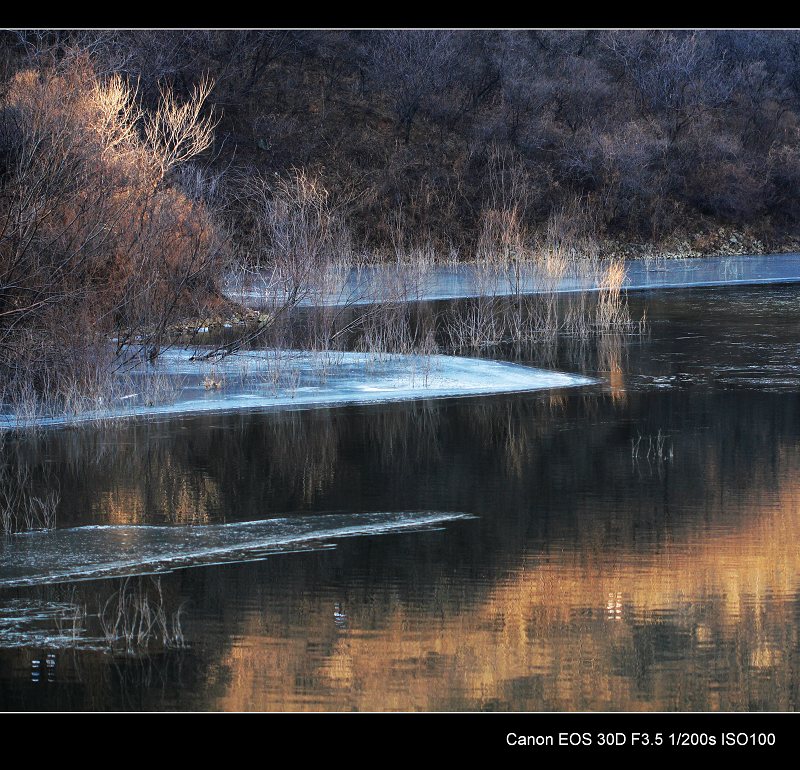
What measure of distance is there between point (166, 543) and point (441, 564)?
194cm

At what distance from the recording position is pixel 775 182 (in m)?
45.3

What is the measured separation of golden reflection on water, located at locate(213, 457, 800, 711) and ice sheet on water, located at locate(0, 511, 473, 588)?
1.16 m

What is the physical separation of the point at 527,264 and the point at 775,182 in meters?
17.9

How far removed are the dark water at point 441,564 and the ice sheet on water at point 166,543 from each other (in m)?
0.06

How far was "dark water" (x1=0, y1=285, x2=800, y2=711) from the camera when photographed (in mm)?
6699

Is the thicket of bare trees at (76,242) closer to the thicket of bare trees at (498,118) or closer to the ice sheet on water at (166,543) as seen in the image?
the ice sheet on water at (166,543)

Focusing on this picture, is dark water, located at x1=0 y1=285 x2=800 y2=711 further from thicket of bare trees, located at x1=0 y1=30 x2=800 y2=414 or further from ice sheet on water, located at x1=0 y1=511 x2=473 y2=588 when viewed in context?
thicket of bare trees, located at x1=0 y1=30 x2=800 y2=414

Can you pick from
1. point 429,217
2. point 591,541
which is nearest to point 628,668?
point 591,541

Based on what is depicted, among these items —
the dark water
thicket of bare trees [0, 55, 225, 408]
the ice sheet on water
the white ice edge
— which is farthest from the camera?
the white ice edge

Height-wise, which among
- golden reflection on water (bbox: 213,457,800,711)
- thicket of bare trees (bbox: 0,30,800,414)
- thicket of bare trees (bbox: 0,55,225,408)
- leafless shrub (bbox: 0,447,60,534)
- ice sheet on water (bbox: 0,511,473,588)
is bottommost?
golden reflection on water (bbox: 213,457,800,711)

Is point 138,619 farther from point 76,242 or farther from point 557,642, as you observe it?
point 76,242

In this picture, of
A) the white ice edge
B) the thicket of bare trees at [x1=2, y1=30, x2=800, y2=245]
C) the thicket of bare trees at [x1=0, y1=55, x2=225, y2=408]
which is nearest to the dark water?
the white ice edge

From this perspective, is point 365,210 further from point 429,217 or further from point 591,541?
point 591,541

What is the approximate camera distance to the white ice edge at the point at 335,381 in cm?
1488
